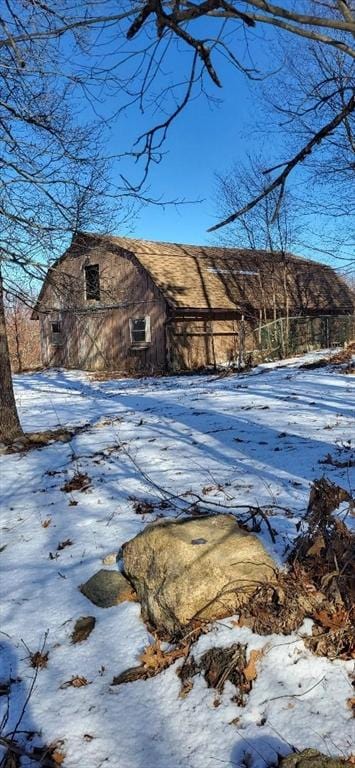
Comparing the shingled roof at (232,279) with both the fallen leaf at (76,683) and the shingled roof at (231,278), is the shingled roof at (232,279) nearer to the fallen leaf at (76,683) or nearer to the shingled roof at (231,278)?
the shingled roof at (231,278)

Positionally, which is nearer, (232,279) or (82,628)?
(82,628)

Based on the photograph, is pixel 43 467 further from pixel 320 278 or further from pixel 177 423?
pixel 320 278

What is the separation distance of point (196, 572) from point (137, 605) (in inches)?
22.9

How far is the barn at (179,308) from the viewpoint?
20.5 m

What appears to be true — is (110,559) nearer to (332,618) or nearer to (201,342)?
(332,618)

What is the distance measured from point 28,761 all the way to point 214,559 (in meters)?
1.32

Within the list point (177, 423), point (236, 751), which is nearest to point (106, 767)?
point (236, 751)

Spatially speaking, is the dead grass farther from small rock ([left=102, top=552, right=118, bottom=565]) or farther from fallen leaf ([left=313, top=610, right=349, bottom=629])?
small rock ([left=102, top=552, right=118, bottom=565])

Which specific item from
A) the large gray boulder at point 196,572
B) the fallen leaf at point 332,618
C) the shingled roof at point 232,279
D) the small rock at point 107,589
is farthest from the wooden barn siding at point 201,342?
the fallen leaf at point 332,618

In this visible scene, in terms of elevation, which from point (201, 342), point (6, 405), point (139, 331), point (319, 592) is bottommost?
point (319, 592)

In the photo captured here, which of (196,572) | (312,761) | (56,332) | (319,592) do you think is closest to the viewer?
(312,761)

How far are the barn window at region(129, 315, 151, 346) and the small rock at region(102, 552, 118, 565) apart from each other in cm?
1738

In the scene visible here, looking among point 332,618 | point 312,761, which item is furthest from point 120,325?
point 312,761

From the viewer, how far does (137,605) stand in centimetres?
330
